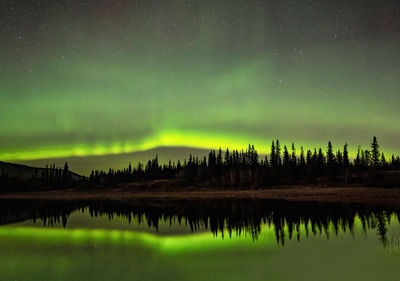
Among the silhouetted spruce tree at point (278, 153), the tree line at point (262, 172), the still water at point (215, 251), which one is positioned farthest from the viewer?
the silhouetted spruce tree at point (278, 153)

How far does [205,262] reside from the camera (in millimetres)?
17906

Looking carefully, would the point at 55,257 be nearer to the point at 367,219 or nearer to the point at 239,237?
the point at 239,237

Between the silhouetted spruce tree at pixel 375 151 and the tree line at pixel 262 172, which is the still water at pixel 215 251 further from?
the silhouetted spruce tree at pixel 375 151

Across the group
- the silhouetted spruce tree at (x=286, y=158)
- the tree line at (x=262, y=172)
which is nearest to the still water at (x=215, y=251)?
the tree line at (x=262, y=172)

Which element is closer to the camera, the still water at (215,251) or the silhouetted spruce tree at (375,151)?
the still water at (215,251)

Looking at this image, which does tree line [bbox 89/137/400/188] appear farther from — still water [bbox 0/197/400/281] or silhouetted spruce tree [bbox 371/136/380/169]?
still water [bbox 0/197/400/281]

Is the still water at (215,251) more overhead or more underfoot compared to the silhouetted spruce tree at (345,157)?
more underfoot

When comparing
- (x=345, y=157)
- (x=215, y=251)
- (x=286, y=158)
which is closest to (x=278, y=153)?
(x=286, y=158)

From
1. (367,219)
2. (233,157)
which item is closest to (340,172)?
(233,157)

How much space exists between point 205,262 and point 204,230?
12.3 m

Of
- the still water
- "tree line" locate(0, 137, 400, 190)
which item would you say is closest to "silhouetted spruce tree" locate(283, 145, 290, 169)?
"tree line" locate(0, 137, 400, 190)

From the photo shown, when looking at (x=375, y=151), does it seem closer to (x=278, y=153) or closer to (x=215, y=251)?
(x=278, y=153)

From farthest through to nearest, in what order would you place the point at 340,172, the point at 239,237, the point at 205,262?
the point at 340,172 → the point at 239,237 → the point at 205,262

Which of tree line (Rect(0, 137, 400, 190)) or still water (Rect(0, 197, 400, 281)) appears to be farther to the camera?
tree line (Rect(0, 137, 400, 190))
